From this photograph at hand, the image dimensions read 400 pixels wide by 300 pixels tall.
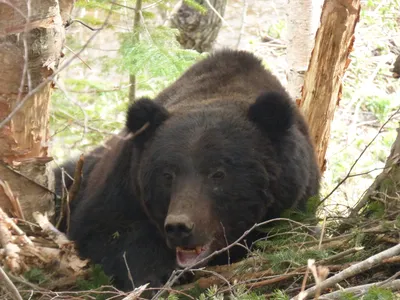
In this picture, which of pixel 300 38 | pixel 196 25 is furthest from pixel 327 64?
pixel 196 25

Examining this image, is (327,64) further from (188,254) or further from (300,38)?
(188,254)

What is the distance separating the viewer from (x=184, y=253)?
4766 millimetres

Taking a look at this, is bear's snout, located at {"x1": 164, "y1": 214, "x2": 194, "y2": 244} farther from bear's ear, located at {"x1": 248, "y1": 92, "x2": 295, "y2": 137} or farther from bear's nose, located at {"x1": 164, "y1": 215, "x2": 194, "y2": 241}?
bear's ear, located at {"x1": 248, "y1": 92, "x2": 295, "y2": 137}

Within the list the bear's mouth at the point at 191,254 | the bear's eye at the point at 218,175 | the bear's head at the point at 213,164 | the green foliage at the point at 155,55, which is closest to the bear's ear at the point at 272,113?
the bear's head at the point at 213,164

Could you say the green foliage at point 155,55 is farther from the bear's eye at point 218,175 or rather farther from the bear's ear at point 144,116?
the bear's eye at point 218,175

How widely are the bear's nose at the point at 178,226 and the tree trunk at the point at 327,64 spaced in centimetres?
264

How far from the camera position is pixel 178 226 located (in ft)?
14.2

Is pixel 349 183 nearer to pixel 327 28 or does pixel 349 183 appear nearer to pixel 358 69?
pixel 358 69

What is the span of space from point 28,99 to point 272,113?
1.66 m

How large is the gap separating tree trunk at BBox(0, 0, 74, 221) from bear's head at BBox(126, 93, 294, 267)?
685 mm

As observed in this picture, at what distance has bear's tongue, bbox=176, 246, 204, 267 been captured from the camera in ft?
15.5

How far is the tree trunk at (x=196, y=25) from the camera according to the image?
36.9ft

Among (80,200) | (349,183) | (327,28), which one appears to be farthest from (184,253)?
(349,183)

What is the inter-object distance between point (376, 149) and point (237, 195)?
7.67 meters
